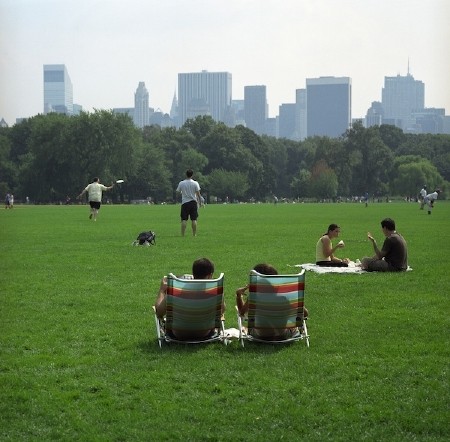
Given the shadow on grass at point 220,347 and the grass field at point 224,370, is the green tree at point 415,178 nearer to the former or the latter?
the grass field at point 224,370

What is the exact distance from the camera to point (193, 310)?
31.2 ft

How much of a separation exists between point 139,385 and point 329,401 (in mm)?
1735

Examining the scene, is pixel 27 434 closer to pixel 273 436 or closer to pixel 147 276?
pixel 273 436

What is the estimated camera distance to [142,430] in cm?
682

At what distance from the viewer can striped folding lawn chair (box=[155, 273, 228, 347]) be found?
948 cm

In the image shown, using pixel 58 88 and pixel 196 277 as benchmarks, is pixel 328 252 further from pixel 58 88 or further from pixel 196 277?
pixel 196 277

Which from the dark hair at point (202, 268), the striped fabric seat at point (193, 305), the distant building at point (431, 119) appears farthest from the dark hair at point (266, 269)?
the distant building at point (431, 119)

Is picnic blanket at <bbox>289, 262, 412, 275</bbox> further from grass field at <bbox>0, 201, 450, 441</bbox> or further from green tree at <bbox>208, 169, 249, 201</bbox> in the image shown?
green tree at <bbox>208, 169, 249, 201</bbox>

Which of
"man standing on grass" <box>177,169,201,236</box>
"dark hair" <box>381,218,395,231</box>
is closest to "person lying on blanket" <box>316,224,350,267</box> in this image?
"dark hair" <box>381,218,395,231</box>

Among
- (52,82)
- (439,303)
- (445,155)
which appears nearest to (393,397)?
(439,303)

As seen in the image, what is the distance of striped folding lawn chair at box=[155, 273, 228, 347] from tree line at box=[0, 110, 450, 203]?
250 ft

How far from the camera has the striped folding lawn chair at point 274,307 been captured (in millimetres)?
9500

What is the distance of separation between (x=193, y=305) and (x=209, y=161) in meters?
124

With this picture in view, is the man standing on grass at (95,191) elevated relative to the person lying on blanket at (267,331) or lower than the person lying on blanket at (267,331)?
elevated
